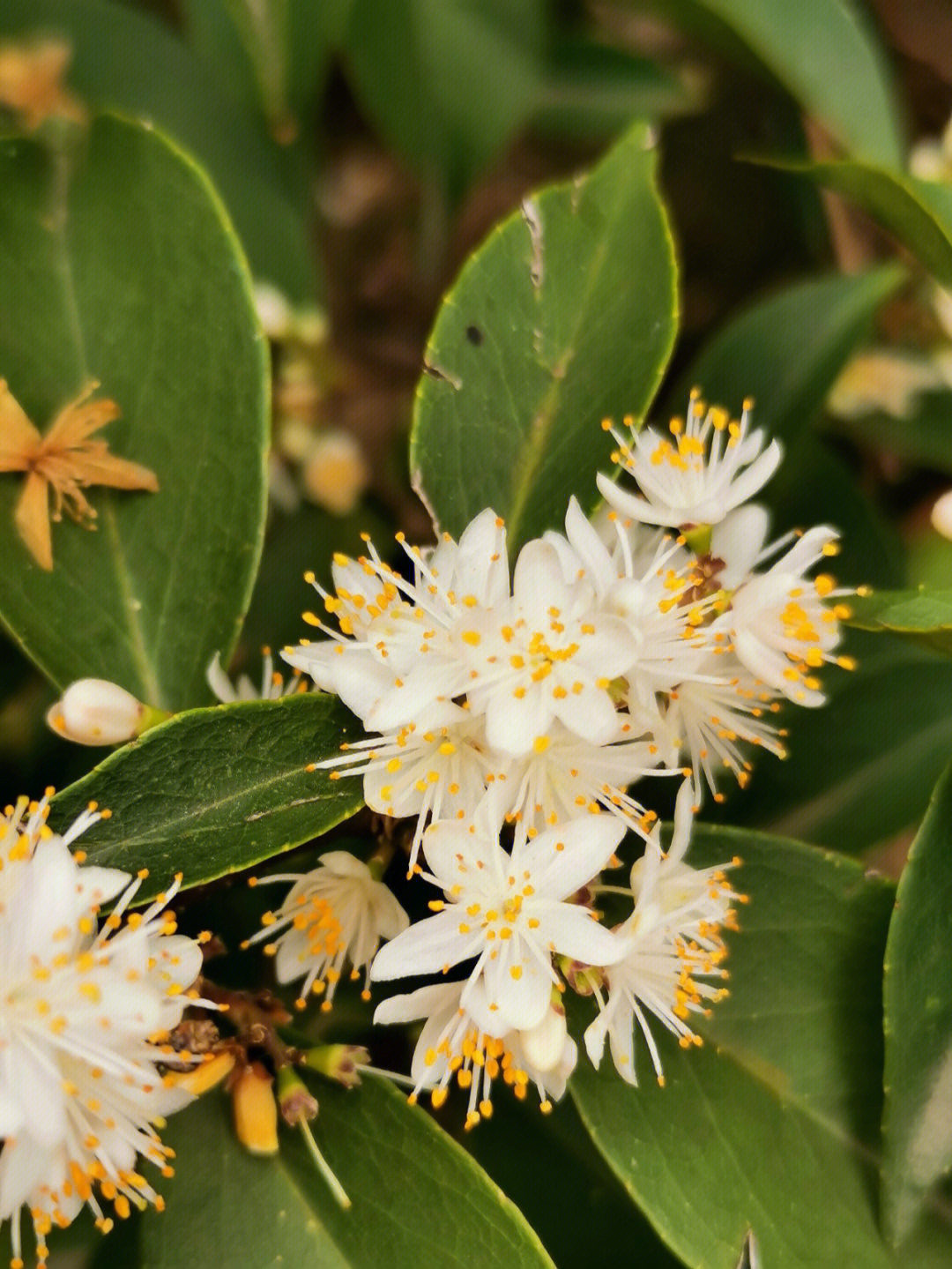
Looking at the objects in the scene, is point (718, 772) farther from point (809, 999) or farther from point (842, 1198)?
point (842, 1198)

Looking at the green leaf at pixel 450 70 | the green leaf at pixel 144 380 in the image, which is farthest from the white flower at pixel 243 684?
the green leaf at pixel 450 70

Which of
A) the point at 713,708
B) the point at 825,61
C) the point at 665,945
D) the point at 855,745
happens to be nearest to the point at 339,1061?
the point at 665,945

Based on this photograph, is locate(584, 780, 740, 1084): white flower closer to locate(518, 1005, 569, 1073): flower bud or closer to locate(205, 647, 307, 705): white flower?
locate(518, 1005, 569, 1073): flower bud

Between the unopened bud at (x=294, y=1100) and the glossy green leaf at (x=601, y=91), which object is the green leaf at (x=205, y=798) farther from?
the glossy green leaf at (x=601, y=91)

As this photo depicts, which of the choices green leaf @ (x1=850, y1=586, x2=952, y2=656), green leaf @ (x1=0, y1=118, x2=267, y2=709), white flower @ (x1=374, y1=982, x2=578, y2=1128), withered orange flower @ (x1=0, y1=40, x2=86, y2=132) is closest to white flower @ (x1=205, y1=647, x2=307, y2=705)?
green leaf @ (x1=0, y1=118, x2=267, y2=709)

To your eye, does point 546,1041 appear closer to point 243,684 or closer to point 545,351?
point 243,684
